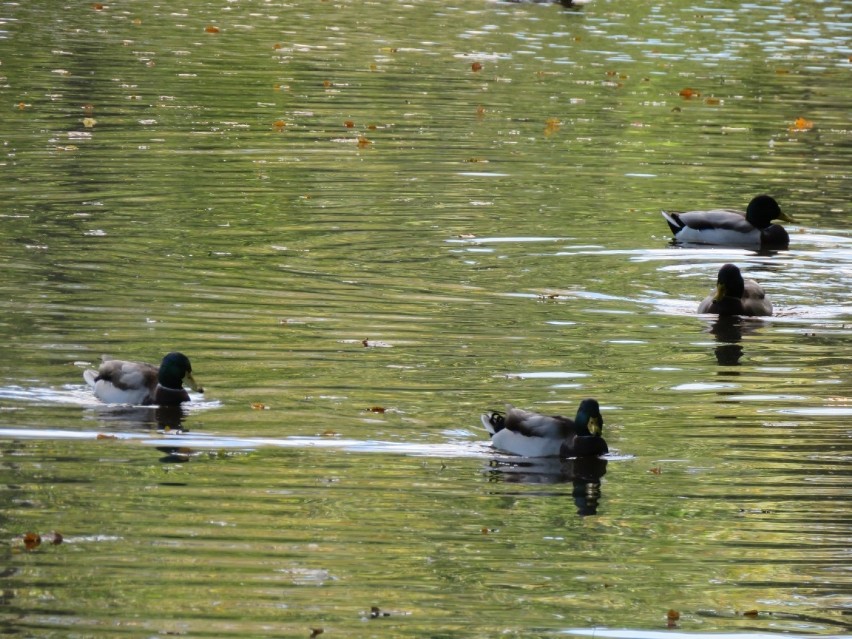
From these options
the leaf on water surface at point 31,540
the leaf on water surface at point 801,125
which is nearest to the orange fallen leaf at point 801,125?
the leaf on water surface at point 801,125

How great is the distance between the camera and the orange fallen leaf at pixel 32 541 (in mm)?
9383

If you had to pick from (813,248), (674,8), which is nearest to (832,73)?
(674,8)

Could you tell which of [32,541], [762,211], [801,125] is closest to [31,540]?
[32,541]

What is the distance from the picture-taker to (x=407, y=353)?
13992 millimetres

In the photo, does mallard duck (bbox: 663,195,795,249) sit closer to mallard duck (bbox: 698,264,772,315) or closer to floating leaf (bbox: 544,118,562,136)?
mallard duck (bbox: 698,264,772,315)

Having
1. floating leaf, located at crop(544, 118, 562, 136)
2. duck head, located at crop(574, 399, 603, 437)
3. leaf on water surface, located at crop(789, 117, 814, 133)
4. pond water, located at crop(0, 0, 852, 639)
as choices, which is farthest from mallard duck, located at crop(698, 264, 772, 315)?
leaf on water surface, located at crop(789, 117, 814, 133)

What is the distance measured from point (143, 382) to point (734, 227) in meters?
9.60

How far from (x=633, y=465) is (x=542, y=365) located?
8.22ft

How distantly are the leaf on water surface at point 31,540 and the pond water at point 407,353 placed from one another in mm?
61

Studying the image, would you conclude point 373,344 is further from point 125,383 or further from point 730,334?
point 730,334

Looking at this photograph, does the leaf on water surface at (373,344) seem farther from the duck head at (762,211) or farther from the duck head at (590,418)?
the duck head at (762,211)

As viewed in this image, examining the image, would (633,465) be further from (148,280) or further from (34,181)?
(34,181)

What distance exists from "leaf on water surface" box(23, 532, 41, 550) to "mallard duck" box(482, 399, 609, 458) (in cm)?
333

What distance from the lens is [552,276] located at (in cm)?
1722
